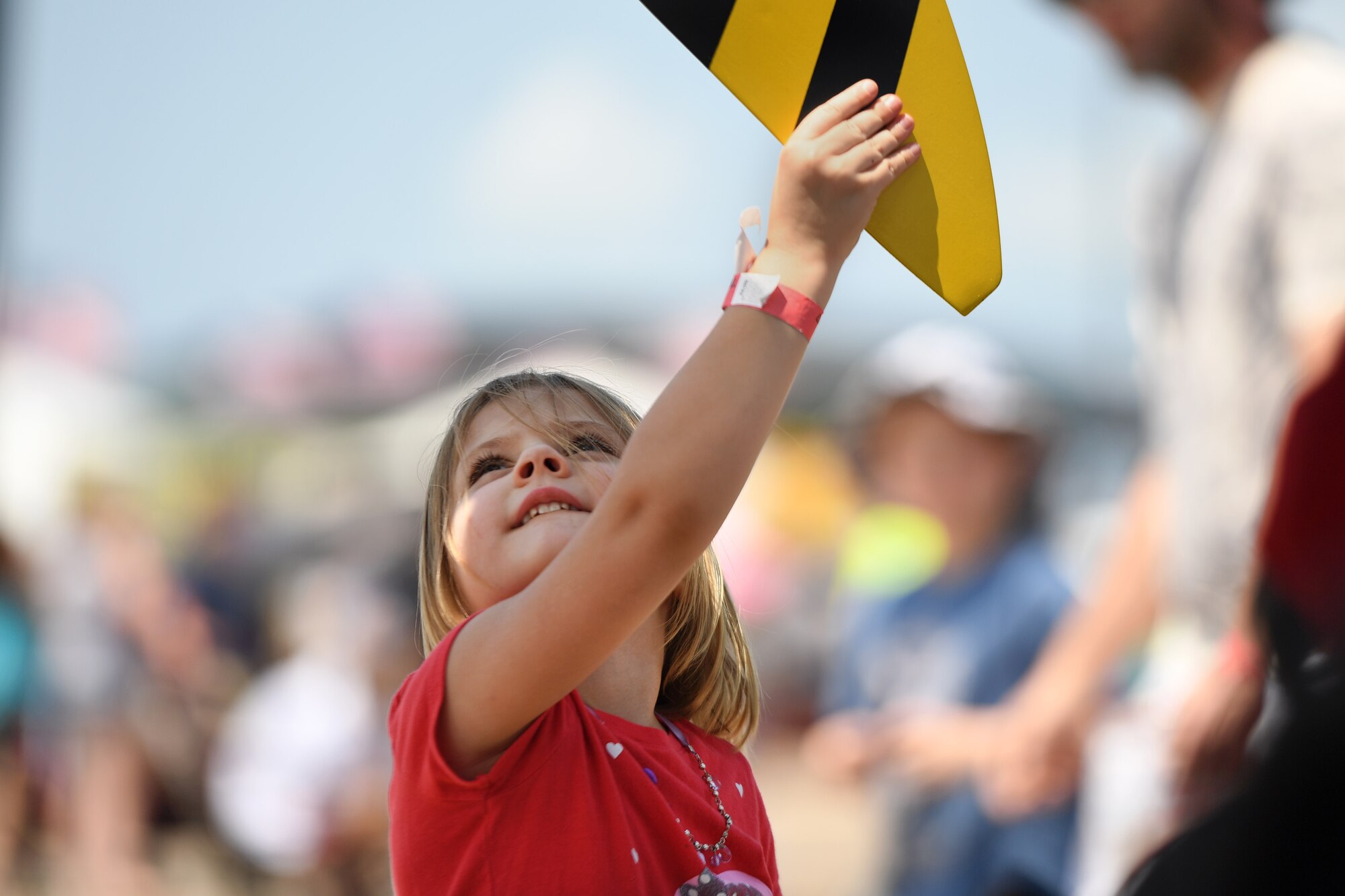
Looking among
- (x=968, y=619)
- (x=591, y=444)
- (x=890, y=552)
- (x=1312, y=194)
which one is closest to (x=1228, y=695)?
(x=1312, y=194)

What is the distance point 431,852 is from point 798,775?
8.46 metres

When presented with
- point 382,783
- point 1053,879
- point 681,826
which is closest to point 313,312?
A: point 382,783

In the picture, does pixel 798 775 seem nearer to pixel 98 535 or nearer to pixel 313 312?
pixel 98 535

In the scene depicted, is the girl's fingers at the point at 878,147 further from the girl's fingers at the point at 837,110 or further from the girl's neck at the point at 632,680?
the girl's neck at the point at 632,680

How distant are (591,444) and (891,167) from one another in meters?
0.40

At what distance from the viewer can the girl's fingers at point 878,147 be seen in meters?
0.92

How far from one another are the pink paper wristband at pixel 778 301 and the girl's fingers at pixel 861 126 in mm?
105

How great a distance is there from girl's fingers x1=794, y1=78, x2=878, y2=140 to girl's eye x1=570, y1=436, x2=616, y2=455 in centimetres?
37

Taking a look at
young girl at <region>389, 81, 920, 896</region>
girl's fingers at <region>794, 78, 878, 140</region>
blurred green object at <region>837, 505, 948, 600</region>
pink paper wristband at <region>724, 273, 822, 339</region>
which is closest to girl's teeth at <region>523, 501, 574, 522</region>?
young girl at <region>389, 81, 920, 896</region>

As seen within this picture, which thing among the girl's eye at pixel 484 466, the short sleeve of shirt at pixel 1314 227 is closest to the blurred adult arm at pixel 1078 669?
the short sleeve of shirt at pixel 1314 227

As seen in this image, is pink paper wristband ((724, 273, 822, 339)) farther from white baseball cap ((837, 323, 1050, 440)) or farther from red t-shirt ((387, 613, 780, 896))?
white baseball cap ((837, 323, 1050, 440))

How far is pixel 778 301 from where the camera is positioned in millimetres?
912

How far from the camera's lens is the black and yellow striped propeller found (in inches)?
37.3

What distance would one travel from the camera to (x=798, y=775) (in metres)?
9.13
